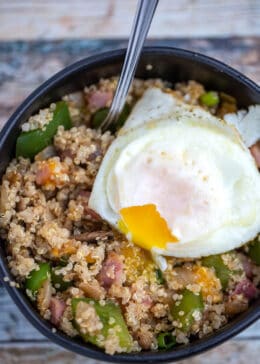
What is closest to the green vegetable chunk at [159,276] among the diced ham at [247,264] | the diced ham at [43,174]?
the diced ham at [247,264]

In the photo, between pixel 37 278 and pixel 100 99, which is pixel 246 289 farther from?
pixel 100 99

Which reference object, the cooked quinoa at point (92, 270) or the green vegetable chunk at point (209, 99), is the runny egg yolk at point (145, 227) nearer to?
the cooked quinoa at point (92, 270)

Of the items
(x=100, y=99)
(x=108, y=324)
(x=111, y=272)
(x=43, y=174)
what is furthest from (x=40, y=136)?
(x=108, y=324)

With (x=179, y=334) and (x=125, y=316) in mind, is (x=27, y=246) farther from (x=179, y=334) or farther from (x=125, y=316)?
(x=179, y=334)

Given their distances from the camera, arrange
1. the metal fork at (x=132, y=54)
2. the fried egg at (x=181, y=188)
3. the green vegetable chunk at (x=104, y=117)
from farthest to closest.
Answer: the green vegetable chunk at (x=104, y=117) < the fried egg at (x=181, y=188) < the metal fork at (x=132, y=54)

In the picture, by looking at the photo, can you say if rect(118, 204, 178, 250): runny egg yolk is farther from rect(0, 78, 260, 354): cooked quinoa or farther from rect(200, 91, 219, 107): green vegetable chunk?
rect(200, 91, 219, 107): green vegetable chunk

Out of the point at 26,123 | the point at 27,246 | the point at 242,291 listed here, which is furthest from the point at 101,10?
the point at 242,291
